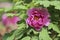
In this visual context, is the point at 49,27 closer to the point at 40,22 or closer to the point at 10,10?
the point at 40,22

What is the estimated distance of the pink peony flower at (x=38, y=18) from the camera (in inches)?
43.0

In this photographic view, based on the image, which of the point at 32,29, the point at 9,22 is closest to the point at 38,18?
the point at 32,29

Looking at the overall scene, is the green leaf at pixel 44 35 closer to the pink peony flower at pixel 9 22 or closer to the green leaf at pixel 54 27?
the green leaf at pixel 54 27

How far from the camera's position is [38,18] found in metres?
1.11

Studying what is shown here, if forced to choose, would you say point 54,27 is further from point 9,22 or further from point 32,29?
point 9,22

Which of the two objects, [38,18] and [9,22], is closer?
[38,18]

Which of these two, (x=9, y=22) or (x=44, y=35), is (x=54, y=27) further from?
(x=9, y=22)

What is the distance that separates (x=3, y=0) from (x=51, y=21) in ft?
3.91

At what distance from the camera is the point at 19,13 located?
1.16 m

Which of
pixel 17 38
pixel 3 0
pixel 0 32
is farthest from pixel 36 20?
pixel 3 0

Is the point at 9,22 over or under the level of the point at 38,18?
under

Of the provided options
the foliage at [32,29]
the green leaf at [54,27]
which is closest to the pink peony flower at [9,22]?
the foliage at [32,29]

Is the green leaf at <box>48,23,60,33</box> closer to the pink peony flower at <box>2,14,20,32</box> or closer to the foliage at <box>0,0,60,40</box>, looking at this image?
the foliage at <box>0,0,60,40</box>

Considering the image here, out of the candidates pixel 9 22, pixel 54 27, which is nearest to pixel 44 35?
pixel 54 27
